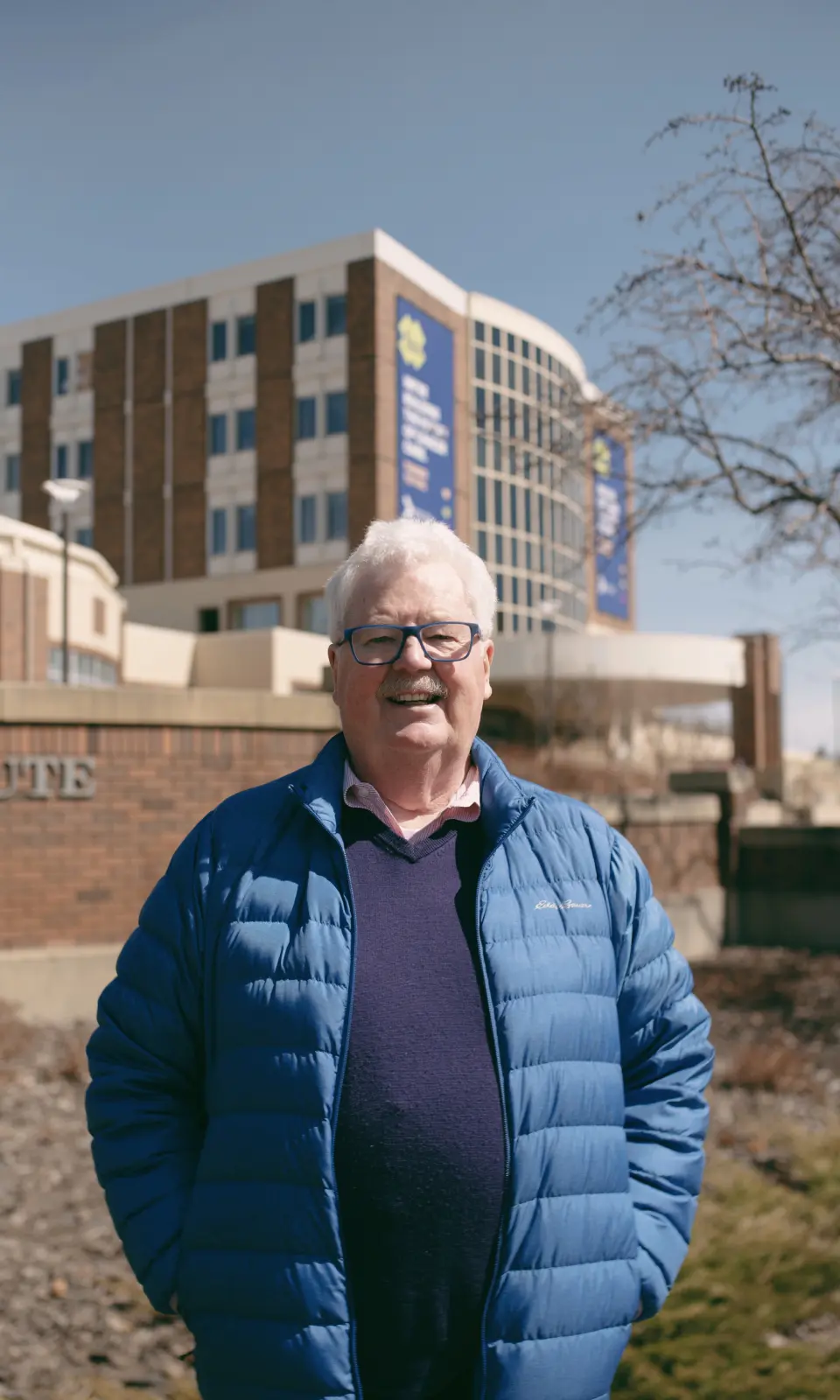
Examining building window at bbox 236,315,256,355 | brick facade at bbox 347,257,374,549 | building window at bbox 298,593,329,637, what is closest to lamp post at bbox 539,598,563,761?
brick facade at bbox 347,257,374,549

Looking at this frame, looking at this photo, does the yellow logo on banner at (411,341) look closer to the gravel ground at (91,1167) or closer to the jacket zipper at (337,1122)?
the gravel ground at (91,1167)

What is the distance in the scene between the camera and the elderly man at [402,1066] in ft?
7.48

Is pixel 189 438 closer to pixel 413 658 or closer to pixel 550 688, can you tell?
pixel 550 688

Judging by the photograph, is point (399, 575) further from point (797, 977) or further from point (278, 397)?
point (278, 397)

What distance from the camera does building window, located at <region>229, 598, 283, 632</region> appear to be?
50.7 m

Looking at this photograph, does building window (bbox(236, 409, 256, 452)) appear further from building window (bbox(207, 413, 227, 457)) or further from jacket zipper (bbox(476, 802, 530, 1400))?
jacket zipper (bbox(476, 802, 530, 1400))

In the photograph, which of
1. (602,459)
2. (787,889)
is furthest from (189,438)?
(602,459)

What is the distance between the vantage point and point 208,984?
247 cm

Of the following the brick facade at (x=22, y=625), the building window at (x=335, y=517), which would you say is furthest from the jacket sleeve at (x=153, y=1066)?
the building window at (x=335, y=517)

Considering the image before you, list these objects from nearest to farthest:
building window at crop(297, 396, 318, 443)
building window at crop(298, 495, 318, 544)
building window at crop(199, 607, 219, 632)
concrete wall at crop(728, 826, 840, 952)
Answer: concrete wall at crop(728, 826, 840, 952), building window at crop(298, 495, 318, 544), building window at crop(297, 396, 318, 443), building window at crop(199, 607, 219, 632)

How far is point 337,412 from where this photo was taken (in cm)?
4978

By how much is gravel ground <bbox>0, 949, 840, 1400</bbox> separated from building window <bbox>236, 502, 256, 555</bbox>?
40.0 meters

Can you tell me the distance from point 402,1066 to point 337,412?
49225 mm

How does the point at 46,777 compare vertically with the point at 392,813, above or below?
below
